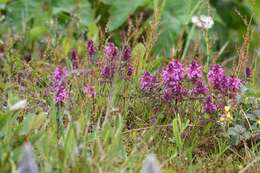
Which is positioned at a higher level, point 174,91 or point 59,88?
point 59,88

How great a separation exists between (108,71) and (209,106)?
1.39 feet

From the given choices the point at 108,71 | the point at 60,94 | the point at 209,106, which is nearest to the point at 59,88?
the point at 60,94

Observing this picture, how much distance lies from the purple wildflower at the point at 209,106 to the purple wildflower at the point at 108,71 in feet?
1.29

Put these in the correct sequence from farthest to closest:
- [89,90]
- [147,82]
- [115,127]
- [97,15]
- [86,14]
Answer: [97,15] < [86,14] < [147,82] < [89,90] < [115,127]

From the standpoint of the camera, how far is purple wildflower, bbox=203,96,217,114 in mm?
2451

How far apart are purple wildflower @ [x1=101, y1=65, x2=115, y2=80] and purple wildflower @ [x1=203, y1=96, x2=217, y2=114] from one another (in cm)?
39

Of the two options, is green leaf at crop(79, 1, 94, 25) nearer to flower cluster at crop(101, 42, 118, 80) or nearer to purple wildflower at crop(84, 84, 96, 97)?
flower cluster at crop(101, 42, 118, 80)

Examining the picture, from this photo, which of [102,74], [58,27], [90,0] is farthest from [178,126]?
[90,0]

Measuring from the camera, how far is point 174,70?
2.44 metres

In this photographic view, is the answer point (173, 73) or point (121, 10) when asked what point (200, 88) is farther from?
point (121, 10)

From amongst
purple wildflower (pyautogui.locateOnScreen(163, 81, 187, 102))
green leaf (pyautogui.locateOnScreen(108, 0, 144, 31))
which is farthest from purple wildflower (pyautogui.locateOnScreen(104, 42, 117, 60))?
green leaf (pyautogui.locateOnScreen(108, 0, 144, 31))

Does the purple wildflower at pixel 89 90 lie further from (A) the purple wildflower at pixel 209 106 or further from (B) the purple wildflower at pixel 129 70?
(A) the purple wildflower at pixel 209 106

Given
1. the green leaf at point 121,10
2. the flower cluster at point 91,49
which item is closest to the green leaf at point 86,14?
the green leaf at point 121,10

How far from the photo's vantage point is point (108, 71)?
2.58 m
